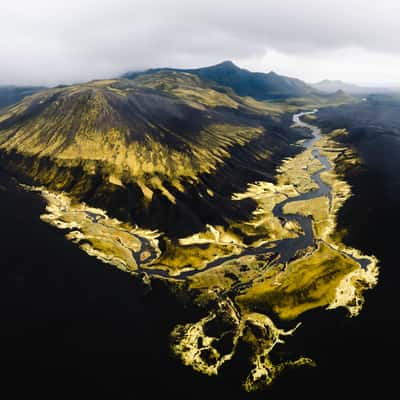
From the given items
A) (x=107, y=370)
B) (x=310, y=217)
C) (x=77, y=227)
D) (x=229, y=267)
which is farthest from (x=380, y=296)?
(x=77, y=227)

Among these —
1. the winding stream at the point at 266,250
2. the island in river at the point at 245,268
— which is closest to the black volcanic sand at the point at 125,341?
the island in river at the point at 245,268

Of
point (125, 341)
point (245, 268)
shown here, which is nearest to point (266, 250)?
point (245, 268)

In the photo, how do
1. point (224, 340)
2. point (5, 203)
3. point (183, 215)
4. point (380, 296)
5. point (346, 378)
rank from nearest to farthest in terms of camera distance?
point (346, 378)
point (224, 340)
point (380, 296)
point (183, 215)
point (5, 203)

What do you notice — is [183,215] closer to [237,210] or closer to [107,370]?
[237,210]

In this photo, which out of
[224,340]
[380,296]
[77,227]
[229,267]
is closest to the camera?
[224,340]

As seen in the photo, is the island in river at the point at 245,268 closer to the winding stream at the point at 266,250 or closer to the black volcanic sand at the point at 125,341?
the winding stream at the point at 266,250

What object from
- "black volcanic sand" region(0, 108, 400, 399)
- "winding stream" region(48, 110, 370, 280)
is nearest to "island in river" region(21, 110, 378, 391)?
"winding stream" region(48, 110, 370, 280)

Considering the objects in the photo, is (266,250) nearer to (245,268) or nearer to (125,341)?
(245,268)

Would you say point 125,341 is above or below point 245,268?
above
